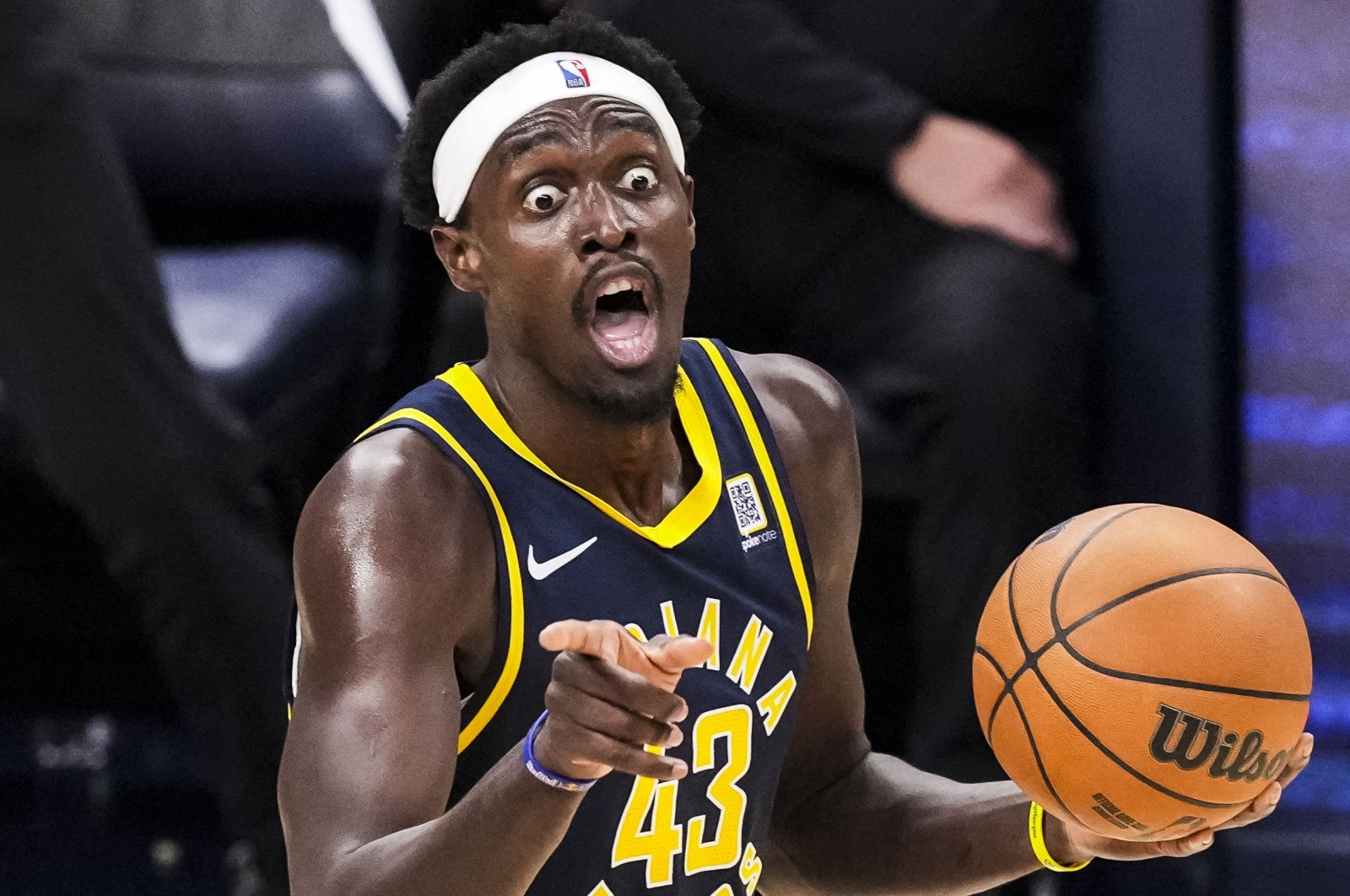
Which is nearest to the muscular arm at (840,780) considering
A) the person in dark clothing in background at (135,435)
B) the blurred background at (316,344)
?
the blurred background at (316,344)

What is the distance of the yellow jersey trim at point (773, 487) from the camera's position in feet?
8.54

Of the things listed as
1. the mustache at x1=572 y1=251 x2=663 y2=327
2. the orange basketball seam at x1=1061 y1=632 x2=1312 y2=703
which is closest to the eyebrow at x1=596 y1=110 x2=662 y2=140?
the mustache at x1=572 y1=251 x2=663 y2=327

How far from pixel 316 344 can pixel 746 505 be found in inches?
76.5

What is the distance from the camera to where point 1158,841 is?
7.63 ft

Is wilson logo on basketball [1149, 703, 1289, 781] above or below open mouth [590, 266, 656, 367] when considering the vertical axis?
below

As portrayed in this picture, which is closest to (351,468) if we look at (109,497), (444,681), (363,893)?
(444,681)

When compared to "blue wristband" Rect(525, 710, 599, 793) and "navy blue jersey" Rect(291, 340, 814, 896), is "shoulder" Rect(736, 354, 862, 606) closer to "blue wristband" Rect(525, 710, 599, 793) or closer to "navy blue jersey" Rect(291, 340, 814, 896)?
"navy blue jersey" Rect(291, 340, 814, 896)

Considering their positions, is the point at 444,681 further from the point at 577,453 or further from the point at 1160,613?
the point at 1160,613

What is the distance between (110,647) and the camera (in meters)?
4.24

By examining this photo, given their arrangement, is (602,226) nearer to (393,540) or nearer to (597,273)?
(597,273)

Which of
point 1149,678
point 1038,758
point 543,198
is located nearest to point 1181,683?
point 1149,678

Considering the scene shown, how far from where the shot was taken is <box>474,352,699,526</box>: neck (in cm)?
248

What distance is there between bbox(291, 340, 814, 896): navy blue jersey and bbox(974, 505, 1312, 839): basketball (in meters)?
0.36

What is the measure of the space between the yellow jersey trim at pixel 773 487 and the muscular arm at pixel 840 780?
5cm
